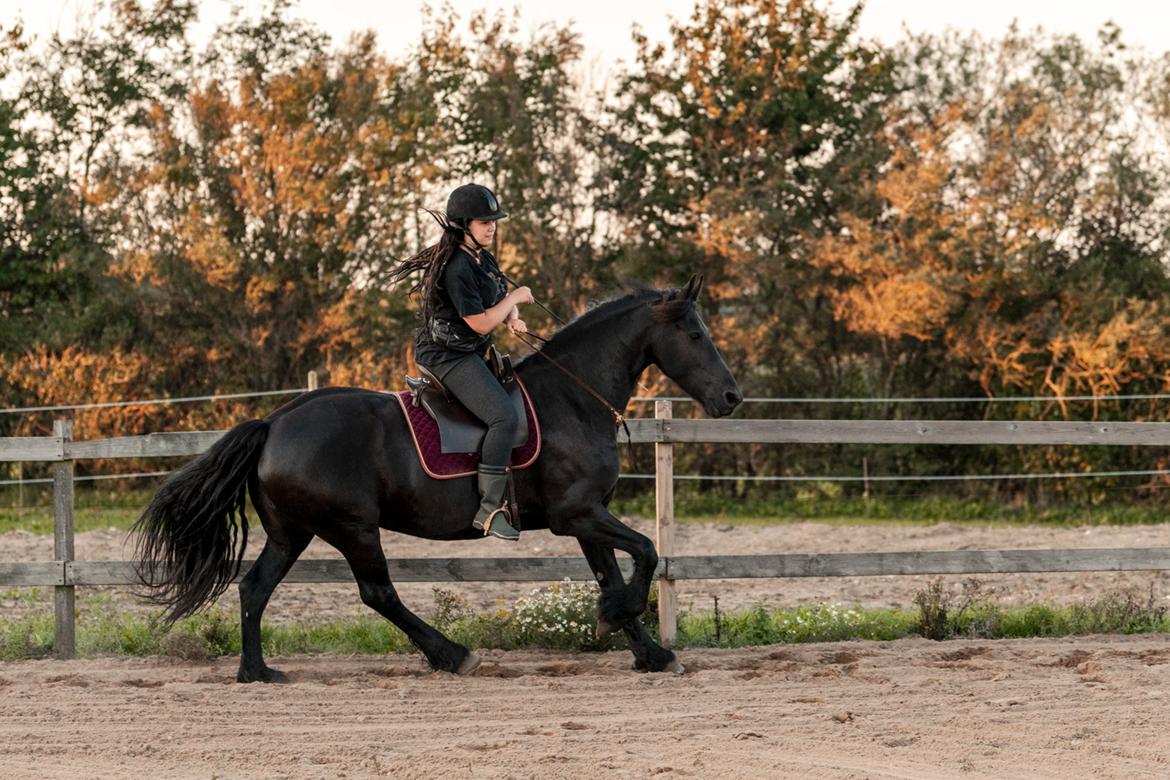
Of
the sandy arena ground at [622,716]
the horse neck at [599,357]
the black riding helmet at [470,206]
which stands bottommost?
the sandy arena ground at [622,716]

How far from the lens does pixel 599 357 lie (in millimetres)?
7051

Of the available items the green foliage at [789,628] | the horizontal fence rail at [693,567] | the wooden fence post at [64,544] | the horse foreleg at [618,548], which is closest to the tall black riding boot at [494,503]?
the horse foreleg at [618,548]

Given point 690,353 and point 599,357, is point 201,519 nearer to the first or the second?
point 599,357

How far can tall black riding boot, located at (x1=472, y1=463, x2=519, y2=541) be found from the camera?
6.56m

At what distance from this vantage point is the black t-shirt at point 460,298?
653 cm

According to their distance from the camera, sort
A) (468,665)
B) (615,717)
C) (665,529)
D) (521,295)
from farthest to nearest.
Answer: (665,529)
(468,665)
(521,295)
(615,717)

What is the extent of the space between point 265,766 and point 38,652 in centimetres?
347

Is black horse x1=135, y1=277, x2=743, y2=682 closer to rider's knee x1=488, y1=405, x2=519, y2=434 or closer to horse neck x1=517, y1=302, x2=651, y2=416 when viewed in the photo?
horse neck x1=517, y1=302, x2=651, y2=416

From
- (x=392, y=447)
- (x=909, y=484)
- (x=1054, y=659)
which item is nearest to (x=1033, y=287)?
(x=909, y=484)

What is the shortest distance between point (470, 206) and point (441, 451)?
1.27m

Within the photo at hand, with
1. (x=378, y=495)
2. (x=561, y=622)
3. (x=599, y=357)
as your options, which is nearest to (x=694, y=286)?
(x=599, y=357)

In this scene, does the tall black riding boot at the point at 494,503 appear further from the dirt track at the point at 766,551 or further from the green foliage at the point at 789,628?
the dirt track at the point at 766,551

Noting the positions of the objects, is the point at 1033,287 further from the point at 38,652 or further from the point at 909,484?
the point at 38,652

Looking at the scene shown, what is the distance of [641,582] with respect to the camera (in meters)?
6.67
